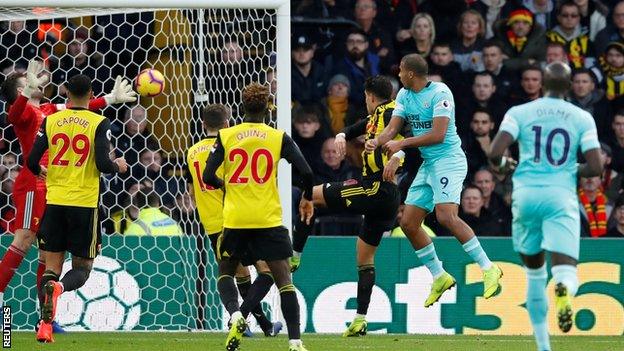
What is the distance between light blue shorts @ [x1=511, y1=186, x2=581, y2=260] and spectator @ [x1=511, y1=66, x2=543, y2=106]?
760cm

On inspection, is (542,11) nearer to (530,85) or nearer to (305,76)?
(530,85)

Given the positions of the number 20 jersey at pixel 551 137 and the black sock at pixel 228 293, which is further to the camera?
the black sock at pixel 228 293

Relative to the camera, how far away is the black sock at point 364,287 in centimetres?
1178

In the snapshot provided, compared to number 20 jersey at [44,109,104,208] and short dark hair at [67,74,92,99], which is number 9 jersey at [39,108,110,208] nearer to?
number 20 jersey at [44,109,104,208]

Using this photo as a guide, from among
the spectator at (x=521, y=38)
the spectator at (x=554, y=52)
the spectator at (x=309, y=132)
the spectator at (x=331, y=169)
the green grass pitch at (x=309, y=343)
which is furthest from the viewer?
the spectator at (x=521, y=38)

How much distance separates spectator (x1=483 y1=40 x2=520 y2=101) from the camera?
16078mm

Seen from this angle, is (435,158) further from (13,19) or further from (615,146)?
(615,146)

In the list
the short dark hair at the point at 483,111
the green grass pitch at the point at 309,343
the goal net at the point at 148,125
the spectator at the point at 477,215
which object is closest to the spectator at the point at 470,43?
the short dark hair at the point at 483,111

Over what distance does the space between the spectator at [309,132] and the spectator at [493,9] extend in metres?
2.52

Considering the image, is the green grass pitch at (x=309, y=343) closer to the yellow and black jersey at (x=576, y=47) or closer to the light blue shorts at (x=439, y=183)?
the light blue shorts at (x=439, y=183)

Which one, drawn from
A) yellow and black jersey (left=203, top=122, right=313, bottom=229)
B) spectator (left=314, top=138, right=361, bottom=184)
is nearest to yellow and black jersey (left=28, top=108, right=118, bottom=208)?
yellow and black jersey (left=203, top=122, right=313, bottom=229)

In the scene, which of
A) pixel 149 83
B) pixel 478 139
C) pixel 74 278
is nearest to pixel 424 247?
pixel 149 83

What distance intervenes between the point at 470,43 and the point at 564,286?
823 centimetres

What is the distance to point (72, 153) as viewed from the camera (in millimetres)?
10734
